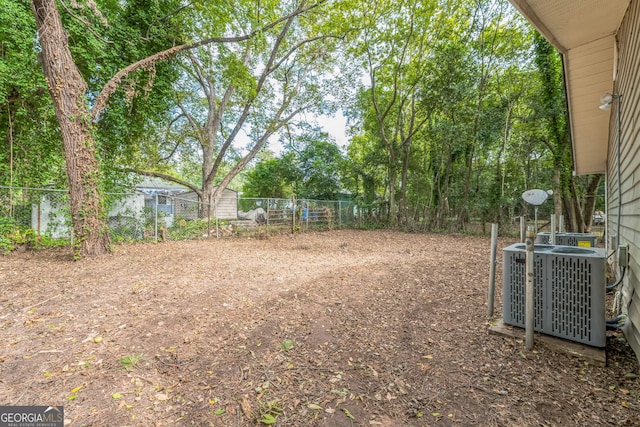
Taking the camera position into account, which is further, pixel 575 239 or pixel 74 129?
pixel 74 129

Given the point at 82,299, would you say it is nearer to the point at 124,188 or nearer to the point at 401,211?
the point at 124,188

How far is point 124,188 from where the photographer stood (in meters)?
7.62

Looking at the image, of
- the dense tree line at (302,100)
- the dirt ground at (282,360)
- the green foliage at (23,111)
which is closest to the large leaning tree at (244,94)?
the dense tree line at (302,100)

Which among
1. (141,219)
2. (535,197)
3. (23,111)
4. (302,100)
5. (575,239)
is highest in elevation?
(302,100)

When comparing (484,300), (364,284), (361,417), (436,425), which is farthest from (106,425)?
(484,300)

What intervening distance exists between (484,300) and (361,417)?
2.49 meters

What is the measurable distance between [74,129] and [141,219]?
3.06 m

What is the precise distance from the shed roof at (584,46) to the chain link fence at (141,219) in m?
7.97

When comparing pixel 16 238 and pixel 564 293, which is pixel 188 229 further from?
pixel 564 293

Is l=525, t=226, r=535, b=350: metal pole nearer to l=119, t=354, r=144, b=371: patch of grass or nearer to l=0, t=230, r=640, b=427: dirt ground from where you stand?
l=0, t=230, r=640, b=427: dirt ground

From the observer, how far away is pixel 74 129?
15.4 feet

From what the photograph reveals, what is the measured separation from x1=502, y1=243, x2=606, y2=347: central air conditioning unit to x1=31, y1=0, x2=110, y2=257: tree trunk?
6595 millimetres
